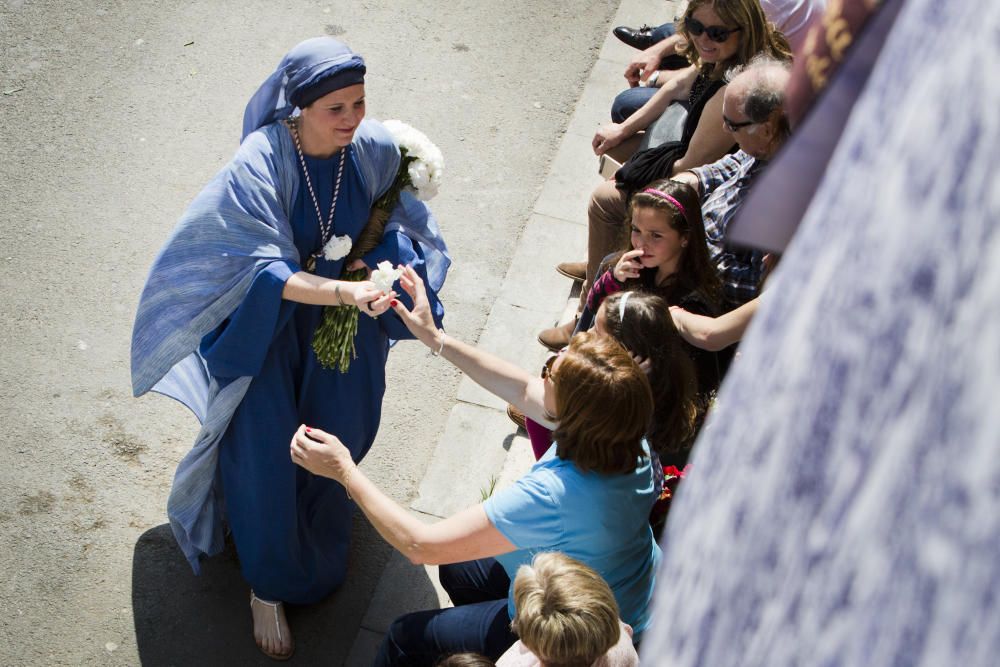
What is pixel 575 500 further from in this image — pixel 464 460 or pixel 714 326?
pixel 464 460

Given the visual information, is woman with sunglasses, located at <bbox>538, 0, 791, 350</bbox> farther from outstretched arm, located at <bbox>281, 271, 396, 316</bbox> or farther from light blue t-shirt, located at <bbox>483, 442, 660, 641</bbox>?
light blue t-shirt, located at <bbox>483, 442, 660, 641</bbox>

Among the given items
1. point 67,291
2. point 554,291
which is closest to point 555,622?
point 554,291

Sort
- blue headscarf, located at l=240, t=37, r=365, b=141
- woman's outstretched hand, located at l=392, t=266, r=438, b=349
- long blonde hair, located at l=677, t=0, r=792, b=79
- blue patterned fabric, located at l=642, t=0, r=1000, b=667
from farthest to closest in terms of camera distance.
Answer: long blonde hair, located at l=677, t=0, r=792, b=79 → woman's outstretched hand, located at l=392, t=266, r=438, b=349 → blue headscarf, located at l=240, t=37, r=365, b=141 → blue patterned fabric, located at l=642, t=0, r=1000, b=667

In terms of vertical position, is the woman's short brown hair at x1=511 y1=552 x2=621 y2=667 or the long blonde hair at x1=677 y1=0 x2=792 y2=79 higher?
the long blonde hair at x1=677 y1=0 x2=792 y2=79

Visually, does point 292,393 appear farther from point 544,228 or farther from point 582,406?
point 544,228

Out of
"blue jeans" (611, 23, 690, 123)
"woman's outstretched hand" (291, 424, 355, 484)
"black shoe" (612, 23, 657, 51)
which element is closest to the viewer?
"woman's outstretched hand" (291, 424, 355, 484)

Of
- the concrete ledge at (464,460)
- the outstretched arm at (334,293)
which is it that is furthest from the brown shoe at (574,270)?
the outstretched arm at (334,293)

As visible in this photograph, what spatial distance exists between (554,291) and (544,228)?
1.73 feet

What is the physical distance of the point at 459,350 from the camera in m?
3.28

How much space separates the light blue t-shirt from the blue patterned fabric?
2.21m

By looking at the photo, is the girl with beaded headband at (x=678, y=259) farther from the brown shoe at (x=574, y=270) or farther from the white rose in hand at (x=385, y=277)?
the brown shoe at (x=574, y=270)

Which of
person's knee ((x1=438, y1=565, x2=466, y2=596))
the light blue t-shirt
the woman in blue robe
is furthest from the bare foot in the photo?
the light blue t-shirt

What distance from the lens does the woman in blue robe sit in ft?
10.2

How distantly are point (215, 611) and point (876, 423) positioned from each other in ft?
12.8
